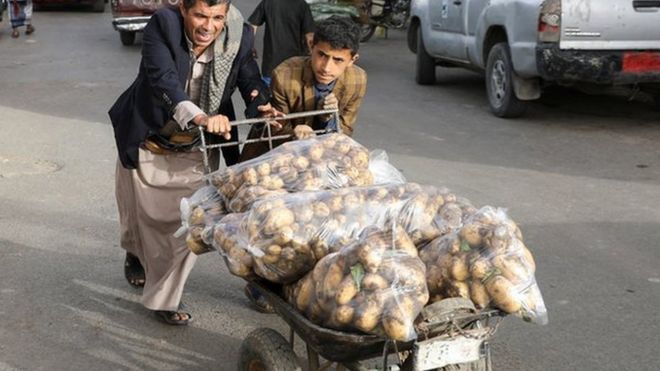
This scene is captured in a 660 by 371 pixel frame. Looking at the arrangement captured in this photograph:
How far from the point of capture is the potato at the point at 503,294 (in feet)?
10.3

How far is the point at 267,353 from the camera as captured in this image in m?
3.74

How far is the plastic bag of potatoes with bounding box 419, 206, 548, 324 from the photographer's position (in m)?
3.17

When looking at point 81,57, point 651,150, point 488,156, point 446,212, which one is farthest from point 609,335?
point 81,57

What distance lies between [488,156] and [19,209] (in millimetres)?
4000

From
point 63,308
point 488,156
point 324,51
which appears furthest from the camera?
point 488,156

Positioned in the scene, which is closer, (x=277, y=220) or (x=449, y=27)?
(x=277, y=220)

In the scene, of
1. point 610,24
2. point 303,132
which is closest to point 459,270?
point 303,132

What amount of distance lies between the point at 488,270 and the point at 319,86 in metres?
1.80

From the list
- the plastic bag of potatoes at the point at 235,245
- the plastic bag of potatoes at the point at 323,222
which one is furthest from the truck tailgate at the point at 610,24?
the plastic bag of potatoes at the point at 235,245

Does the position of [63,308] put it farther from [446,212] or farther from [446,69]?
[446,69]

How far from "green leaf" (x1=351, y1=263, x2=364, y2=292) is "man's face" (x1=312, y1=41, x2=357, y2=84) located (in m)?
1.60

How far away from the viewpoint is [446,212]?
11.5 feet

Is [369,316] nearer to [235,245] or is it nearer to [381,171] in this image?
[235,245]

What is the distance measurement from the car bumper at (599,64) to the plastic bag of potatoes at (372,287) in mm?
6674
